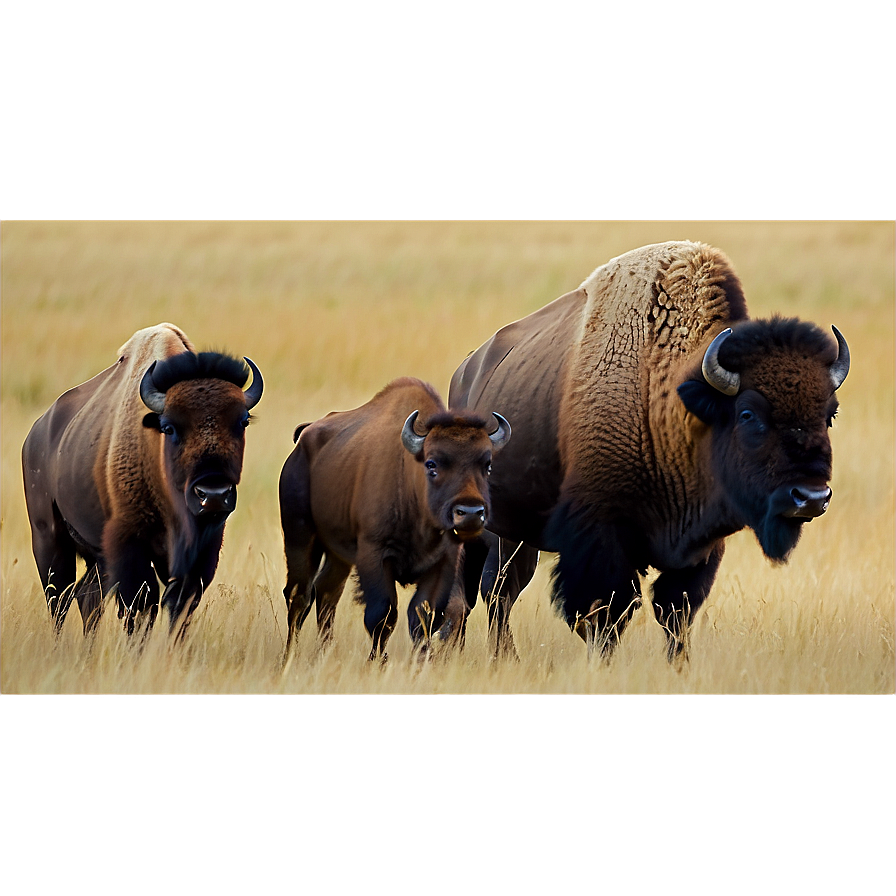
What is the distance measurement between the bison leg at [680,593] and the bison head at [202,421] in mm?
2470

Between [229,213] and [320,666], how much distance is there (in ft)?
8.57

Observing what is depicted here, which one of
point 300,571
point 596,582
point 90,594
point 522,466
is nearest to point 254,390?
point 300,571

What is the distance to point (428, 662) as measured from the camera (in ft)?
23.1

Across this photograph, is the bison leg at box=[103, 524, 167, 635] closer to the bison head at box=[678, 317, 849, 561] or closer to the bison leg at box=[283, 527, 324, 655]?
the bison leg at box=[283, 527, 324, 655]

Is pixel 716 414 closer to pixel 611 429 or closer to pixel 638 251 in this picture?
pixel 611 429

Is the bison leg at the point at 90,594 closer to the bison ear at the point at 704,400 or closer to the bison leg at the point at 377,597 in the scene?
the bison leg at the point at 377,597

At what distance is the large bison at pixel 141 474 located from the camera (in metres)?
7.09

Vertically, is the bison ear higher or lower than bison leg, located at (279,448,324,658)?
A: higher

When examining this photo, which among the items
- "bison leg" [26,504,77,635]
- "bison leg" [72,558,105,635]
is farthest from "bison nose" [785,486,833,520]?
"bison leg" [26,504,77,635]

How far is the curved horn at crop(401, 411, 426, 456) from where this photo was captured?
7.12 m

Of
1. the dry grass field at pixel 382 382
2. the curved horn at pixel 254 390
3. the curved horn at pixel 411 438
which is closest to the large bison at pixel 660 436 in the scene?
the dry grass field at pixel 382 382

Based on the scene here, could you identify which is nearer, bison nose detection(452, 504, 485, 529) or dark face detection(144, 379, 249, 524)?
bison nose detection(452, 504, 485, 529)

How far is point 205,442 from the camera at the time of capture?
22.9 feet

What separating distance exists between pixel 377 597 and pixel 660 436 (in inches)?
70.3
